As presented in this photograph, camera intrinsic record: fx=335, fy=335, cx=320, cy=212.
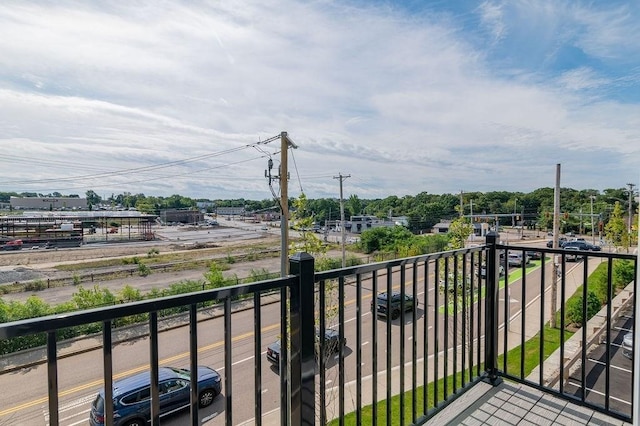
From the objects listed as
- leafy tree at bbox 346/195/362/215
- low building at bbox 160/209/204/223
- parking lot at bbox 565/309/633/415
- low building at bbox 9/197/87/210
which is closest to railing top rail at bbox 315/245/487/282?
parking lot at bbox 565/309/633/415

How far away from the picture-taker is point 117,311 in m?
0.81

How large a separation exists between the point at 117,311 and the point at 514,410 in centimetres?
207

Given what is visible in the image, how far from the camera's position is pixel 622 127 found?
12.5 feet

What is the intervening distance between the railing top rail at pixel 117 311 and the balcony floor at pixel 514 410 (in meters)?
1.37

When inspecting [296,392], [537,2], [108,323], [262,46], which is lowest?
[296,392]

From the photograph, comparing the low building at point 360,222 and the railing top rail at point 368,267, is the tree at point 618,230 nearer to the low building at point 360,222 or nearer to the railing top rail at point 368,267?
the railing top rail at point 368,267

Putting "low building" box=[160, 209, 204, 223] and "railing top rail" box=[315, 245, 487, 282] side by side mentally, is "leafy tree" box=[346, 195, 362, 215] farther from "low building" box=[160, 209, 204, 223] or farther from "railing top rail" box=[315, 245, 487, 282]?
"railing top rail" box=[315, 245, 487, 282]

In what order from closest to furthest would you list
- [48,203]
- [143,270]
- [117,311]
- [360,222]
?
[117,311] < [143,270] < [48,203] < [360,222]

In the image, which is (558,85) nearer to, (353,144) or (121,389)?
(121,389)

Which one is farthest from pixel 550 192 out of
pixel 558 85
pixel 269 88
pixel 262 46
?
pixel 262 46

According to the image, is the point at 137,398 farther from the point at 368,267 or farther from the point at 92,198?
the point at 92,198

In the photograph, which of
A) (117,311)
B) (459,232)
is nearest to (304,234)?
(459,232)

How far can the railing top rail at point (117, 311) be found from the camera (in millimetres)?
683

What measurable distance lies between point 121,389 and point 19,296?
17.2m
